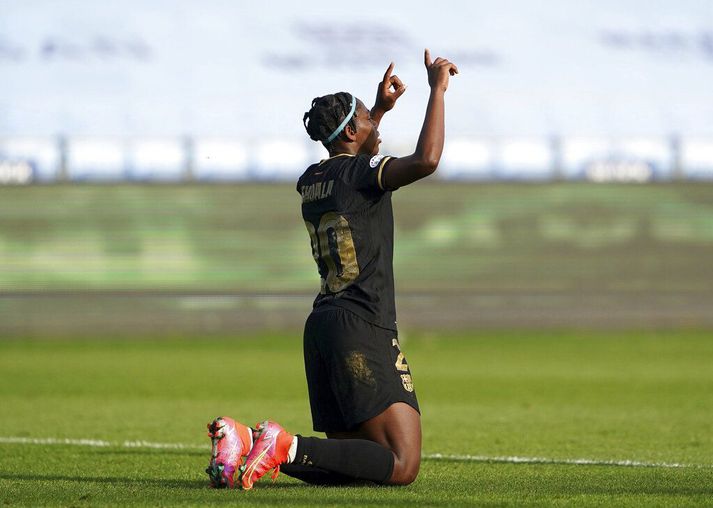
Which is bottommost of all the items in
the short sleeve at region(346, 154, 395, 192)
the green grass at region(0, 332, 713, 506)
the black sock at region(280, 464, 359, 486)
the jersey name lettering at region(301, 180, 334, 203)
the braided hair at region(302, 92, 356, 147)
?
the green grass at region(0, 332, 713, 506)

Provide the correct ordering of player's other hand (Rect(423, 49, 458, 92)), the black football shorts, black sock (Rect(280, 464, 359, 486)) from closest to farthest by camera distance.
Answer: player's other hand (Rect(423, 49, 458, 92)) → the black football shorts → black sock (Rect(280, 464, 359, 486))

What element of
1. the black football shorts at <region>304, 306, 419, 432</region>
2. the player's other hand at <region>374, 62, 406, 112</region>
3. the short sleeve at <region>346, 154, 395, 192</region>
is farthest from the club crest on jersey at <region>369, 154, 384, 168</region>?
the player's other hand at <region>374, 62, 406, 112</region>

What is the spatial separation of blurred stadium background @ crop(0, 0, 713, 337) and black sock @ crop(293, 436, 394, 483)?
23672 mm

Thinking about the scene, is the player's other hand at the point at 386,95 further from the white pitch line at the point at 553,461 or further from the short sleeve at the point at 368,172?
the white pitch line at the point at 553,461

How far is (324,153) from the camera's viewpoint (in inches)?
1280

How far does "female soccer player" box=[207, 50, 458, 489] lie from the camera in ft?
18.9

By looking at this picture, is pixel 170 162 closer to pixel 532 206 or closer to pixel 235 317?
pixel 235 317

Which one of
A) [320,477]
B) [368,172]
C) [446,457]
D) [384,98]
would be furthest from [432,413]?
[368,172]

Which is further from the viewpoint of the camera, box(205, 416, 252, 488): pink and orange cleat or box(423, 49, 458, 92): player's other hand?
box(423, 49, 458, 92): player's other hand

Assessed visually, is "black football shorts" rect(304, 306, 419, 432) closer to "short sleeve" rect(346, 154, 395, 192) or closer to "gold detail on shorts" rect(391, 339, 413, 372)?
"gold detail on shorts" rect(391, 339, 413, 372)

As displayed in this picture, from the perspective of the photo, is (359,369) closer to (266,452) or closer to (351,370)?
(351,370)

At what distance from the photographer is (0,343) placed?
949 inches

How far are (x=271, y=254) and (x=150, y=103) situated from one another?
15.7 ft

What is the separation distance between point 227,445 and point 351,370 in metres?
0.65
